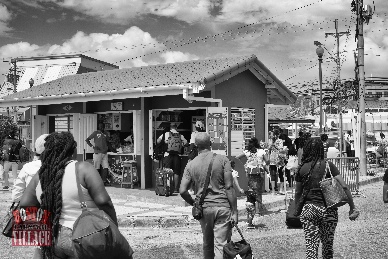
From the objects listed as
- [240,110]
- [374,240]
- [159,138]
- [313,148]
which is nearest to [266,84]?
[240,110]

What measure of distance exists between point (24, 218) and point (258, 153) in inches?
309

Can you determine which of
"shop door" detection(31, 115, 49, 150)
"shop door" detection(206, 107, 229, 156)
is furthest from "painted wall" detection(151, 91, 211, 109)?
"shop door" detection(31, 115, 49, 150)

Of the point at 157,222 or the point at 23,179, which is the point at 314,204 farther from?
the point at 157,222

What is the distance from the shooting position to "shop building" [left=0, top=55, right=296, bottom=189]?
518 inches

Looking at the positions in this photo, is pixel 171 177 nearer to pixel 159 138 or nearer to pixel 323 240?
pixel 159 138

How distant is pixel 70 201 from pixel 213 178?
2.03m

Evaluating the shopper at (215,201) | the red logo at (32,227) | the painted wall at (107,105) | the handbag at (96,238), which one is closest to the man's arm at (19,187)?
the red logo at (32,227)

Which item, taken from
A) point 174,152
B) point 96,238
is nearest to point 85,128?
point 174,152

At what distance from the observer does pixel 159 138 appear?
13812mm

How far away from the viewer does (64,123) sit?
56.8ft

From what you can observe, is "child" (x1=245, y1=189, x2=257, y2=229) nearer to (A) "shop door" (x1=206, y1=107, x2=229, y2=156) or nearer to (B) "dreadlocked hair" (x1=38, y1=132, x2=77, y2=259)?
(A) "shop door" (x1=206, y1=107, x2=229, y2=156)

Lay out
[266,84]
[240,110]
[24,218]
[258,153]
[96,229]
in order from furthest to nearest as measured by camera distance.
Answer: [266,84] → [240,110] → [258,153] → [24,218] → [96,229]

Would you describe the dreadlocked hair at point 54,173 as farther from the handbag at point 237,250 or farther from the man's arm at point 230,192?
the man's arm at point 230,192

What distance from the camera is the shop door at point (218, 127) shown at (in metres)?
13.0
